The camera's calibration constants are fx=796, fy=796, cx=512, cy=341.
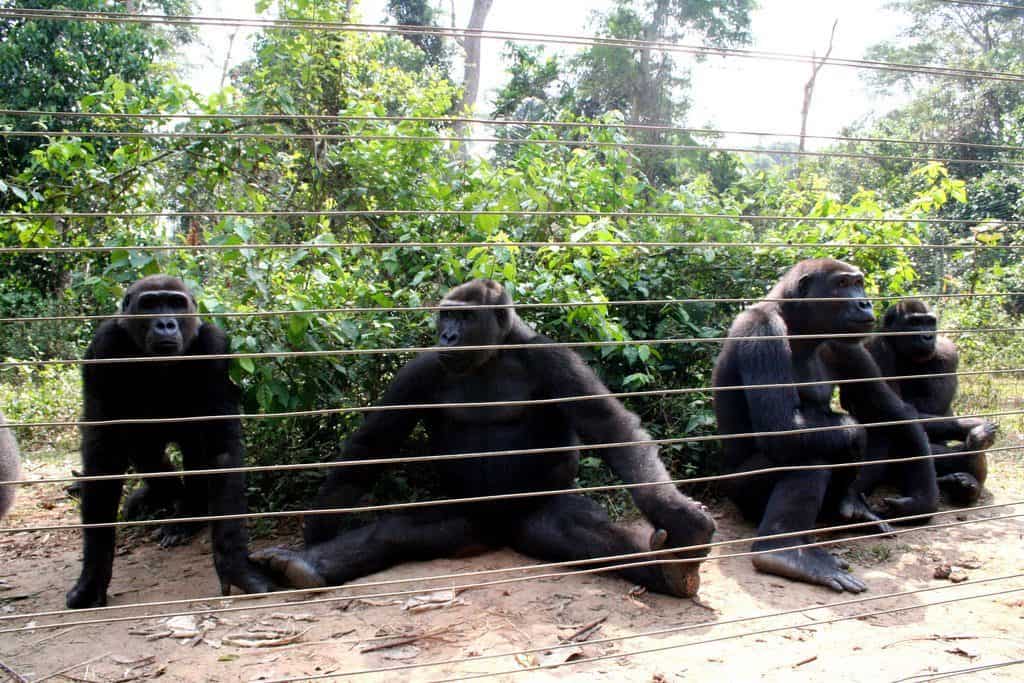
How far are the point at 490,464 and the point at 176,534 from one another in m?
2.07

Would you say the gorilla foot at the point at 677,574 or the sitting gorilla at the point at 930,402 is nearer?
the gorilla foot at the point at 677,574

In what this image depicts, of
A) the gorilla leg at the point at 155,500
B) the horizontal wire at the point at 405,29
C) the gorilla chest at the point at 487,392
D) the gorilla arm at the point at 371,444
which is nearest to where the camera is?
the horizontal wire at the point at 405,29

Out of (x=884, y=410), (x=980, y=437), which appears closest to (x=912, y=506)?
(x=884, y=410)

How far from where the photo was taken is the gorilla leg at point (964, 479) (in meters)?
5.75

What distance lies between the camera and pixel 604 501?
217 inches

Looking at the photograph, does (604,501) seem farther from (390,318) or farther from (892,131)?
(892,131)

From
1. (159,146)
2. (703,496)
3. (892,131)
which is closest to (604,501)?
(703,496)

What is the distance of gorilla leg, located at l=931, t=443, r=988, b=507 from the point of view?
5746mm

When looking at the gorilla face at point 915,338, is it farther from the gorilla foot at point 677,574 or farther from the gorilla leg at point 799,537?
the gorilla foot at point 677,574

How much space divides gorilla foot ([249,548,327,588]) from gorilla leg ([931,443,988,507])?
14.7 feet

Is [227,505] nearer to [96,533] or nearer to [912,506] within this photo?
[96,533]

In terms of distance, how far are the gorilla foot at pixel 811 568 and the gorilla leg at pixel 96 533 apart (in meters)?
3.52

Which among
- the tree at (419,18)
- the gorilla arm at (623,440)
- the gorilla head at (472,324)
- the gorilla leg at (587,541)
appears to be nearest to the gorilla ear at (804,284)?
the gorilla arm at (623,440)

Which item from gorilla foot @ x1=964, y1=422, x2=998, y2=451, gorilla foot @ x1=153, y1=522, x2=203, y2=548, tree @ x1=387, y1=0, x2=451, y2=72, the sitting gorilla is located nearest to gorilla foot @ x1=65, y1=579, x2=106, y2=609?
gorilla foot @ x1=153, y1=522, x2=203, y2=548
